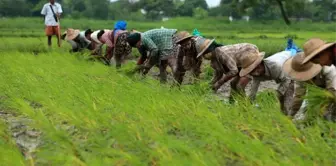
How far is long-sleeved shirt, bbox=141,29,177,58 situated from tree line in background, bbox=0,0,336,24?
65.7 ft

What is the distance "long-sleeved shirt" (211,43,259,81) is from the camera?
449 cm

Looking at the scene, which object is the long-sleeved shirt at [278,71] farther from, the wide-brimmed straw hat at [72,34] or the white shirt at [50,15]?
the white shirt at [50,15]

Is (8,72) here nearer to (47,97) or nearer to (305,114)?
(47,97)

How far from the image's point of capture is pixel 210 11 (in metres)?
49.5

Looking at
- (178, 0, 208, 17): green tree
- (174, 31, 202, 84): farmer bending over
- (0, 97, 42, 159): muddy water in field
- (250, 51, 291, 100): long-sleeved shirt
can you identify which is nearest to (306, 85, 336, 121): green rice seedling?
(250, 51, 291, 100): long-sleeved shirt

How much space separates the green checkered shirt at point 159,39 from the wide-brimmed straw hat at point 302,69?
222cm

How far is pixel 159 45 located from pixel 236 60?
1.27 m

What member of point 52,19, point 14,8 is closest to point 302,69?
point 52,19

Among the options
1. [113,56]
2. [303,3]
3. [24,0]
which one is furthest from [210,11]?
[113,56]

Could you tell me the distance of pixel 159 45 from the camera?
567 centimetres

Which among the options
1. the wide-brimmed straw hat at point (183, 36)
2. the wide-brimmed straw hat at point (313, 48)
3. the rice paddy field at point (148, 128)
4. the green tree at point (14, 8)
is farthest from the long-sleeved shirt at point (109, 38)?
the green tree at point (14, 8)

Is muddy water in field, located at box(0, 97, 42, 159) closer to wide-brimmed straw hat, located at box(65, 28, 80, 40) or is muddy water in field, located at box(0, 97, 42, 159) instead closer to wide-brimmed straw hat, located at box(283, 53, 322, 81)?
wide-brimmed straw hat, located at box(283, 53, 322, 81)

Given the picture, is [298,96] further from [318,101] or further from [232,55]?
[232,55]

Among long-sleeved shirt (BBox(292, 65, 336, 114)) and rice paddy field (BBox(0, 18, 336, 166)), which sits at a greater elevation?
long-sleeved shirt (BBox(292, 65, 336, 114))
